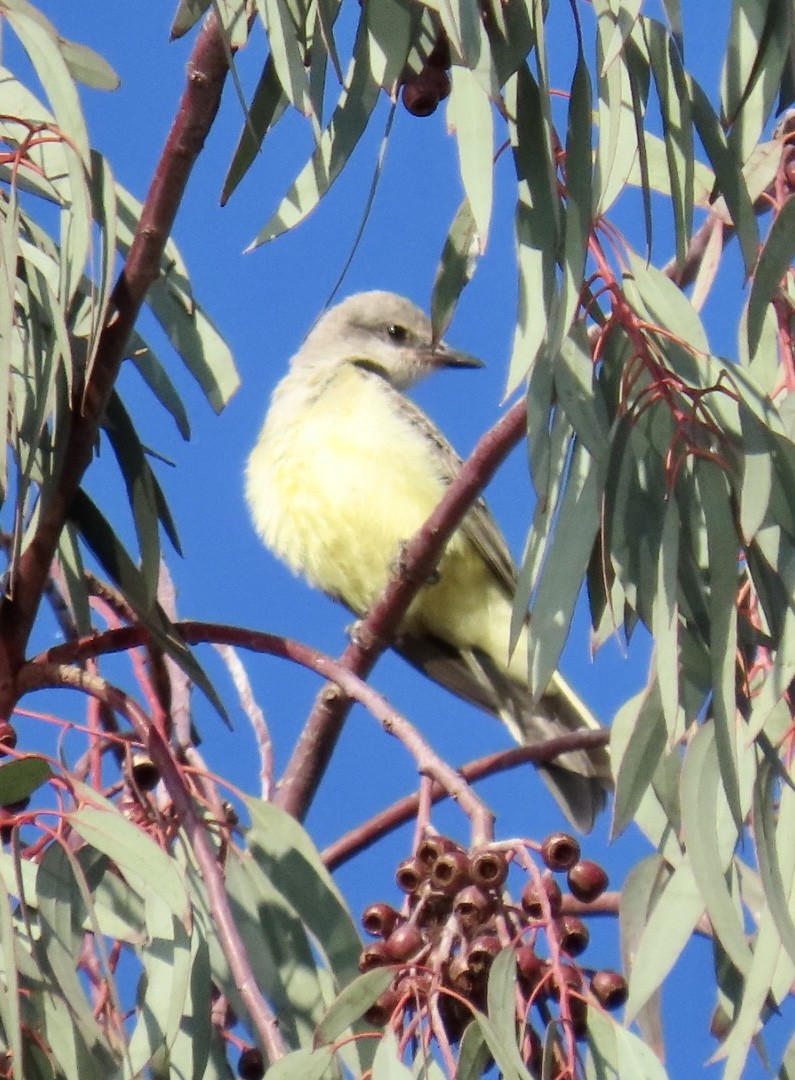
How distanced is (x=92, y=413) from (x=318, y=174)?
38 cm

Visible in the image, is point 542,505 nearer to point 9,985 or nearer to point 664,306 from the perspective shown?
point 664,306

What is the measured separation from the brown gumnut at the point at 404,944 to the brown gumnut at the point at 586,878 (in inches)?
7.3

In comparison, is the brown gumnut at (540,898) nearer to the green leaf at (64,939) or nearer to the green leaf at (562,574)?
the green leaf at (562,574)

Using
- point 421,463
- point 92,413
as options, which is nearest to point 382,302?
point 421,463

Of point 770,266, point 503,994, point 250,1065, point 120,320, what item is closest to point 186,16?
point 120,320

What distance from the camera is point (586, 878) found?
164cm

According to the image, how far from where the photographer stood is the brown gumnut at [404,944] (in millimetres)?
1486

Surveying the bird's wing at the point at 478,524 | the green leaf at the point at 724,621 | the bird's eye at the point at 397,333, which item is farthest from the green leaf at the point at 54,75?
the bird's eye at the point at 397,333

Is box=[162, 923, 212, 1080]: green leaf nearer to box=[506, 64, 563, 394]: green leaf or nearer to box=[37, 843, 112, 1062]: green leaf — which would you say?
box=[37, 843, 112, 1062]: green leaf

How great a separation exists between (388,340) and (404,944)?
3.18m

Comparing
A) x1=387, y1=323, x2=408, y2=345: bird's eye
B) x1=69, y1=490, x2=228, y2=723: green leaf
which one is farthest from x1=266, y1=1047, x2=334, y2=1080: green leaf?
x1=387, y1=323, x2=408, y2=345: bird's eye

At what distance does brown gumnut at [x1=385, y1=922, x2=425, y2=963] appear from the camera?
149 centimetres

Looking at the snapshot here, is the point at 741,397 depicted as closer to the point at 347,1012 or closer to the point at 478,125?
the point at 478,125

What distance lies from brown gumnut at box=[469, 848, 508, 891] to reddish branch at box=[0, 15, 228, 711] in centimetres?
68
